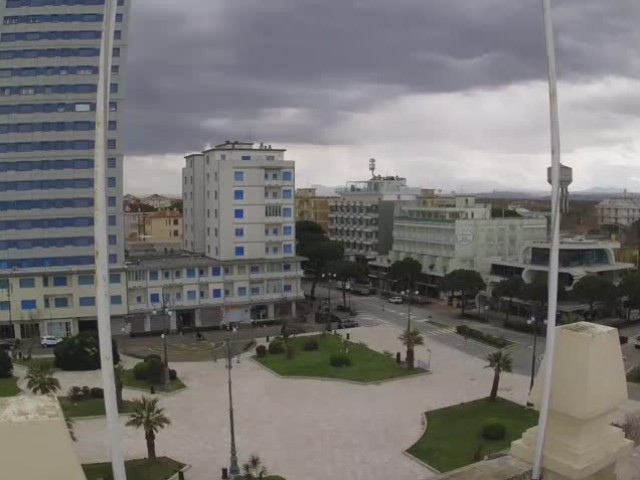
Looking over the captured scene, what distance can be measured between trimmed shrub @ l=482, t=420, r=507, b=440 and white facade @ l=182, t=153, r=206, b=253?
44039 millimetres

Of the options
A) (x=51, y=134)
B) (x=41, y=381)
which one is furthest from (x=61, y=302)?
(x=41, y=381)

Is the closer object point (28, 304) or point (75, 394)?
point (75, 394)

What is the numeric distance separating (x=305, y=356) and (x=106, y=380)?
41373 millimetres

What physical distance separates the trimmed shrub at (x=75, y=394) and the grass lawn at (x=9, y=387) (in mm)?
3994

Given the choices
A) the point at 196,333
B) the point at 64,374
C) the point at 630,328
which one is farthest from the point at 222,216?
the point at 630,328

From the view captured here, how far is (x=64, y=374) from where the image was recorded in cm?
4375

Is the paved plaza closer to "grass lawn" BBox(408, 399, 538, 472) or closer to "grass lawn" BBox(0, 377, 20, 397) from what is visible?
"grass lawn" BBox(408, 399, 538, 472)

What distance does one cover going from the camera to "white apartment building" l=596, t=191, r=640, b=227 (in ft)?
461

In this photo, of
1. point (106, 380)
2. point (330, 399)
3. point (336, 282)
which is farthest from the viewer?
point (336, 282)

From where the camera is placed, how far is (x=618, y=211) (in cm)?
14462

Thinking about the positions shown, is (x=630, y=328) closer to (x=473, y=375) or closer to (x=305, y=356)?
(x=473, y=375)

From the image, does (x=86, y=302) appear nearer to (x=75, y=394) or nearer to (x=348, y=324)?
(x=75, y=394)

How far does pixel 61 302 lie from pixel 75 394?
21.8m

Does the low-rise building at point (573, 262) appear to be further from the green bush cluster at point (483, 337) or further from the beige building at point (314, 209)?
the beige building at point (314, 209)
